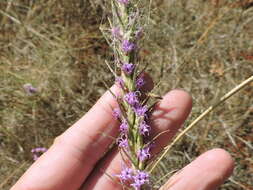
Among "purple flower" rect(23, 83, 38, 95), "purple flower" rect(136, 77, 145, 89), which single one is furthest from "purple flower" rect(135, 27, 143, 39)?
"purple flower" rect(23, 83, 38, 95)

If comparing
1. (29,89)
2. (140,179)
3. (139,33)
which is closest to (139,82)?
(139,33)

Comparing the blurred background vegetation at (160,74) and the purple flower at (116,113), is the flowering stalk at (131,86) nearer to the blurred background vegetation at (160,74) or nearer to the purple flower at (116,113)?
the purple flower at (116,113)

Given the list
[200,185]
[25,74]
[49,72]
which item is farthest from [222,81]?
Answer: [25,74]

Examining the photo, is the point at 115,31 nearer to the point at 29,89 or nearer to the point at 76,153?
the point at 76,153

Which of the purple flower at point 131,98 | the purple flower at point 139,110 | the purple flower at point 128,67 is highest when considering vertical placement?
the purple flower at point 128,67

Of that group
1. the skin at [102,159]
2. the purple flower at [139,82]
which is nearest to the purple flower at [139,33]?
the purple flower at [139,82]

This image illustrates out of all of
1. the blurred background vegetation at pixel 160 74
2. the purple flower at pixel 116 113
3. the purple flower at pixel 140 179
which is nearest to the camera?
the purple flower at pixel 140 179

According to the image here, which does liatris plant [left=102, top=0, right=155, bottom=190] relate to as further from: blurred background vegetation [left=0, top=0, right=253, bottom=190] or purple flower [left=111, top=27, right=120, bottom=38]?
blurred background vegetation [left=0, top=0, right=253, bottom=190]
